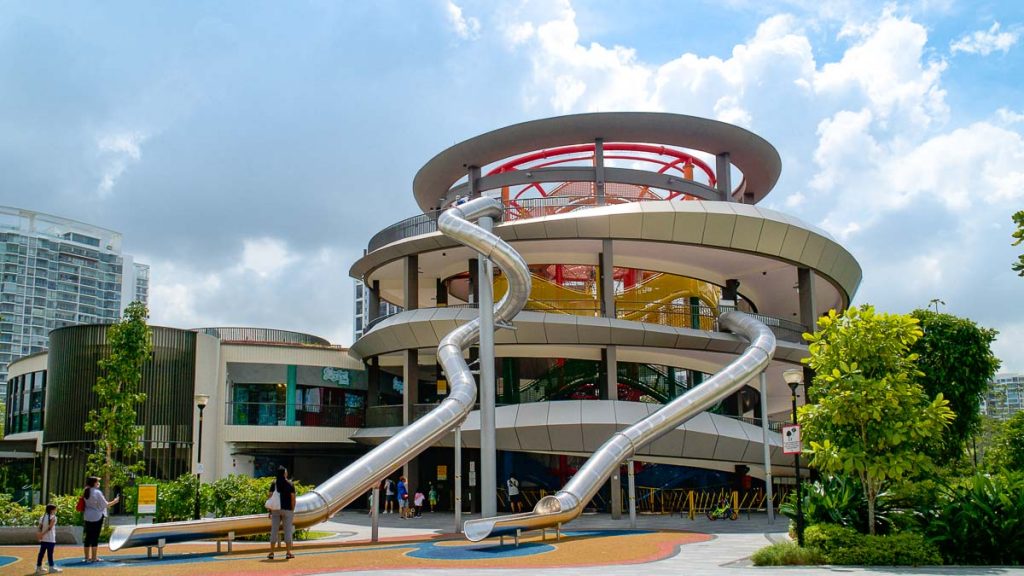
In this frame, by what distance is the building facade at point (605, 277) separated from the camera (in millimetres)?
32750

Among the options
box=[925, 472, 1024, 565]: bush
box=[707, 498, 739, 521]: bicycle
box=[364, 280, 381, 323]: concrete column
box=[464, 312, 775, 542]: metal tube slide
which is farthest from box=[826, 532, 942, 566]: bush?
box=[364, 280, 381, 323]: concrete column

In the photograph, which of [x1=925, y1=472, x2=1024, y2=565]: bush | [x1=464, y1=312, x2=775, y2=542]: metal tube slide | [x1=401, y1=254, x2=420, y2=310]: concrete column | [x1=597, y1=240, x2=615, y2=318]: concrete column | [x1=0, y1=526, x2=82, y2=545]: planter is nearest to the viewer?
[x1=925, y1=472, x2=1024, y2=565]: bush

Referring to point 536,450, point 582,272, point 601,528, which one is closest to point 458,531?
point 601,528

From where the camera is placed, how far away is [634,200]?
3622 cm

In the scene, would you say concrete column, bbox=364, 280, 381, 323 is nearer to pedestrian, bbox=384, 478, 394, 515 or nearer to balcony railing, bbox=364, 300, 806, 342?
balcony railing, bbox=364, 300, 806, 342

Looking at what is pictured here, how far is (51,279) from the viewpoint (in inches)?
4857

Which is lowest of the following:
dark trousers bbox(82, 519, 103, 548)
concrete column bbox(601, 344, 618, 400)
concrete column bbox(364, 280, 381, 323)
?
dark trousers bbox(82, 519, 103, 548)

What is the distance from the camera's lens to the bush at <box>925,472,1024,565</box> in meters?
15.2

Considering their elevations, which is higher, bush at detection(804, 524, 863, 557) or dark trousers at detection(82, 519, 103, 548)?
dark trousers at detection(82, 519, 103, 548)

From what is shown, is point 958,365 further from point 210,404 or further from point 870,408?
point 210,404

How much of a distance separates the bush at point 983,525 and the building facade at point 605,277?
15.5 meters

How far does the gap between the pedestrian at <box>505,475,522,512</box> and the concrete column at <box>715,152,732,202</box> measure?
14425 millimetres

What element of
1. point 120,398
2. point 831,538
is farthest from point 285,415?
point 831,538

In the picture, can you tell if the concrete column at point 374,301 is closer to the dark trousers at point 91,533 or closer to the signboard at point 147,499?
the signboard at point 147,499
